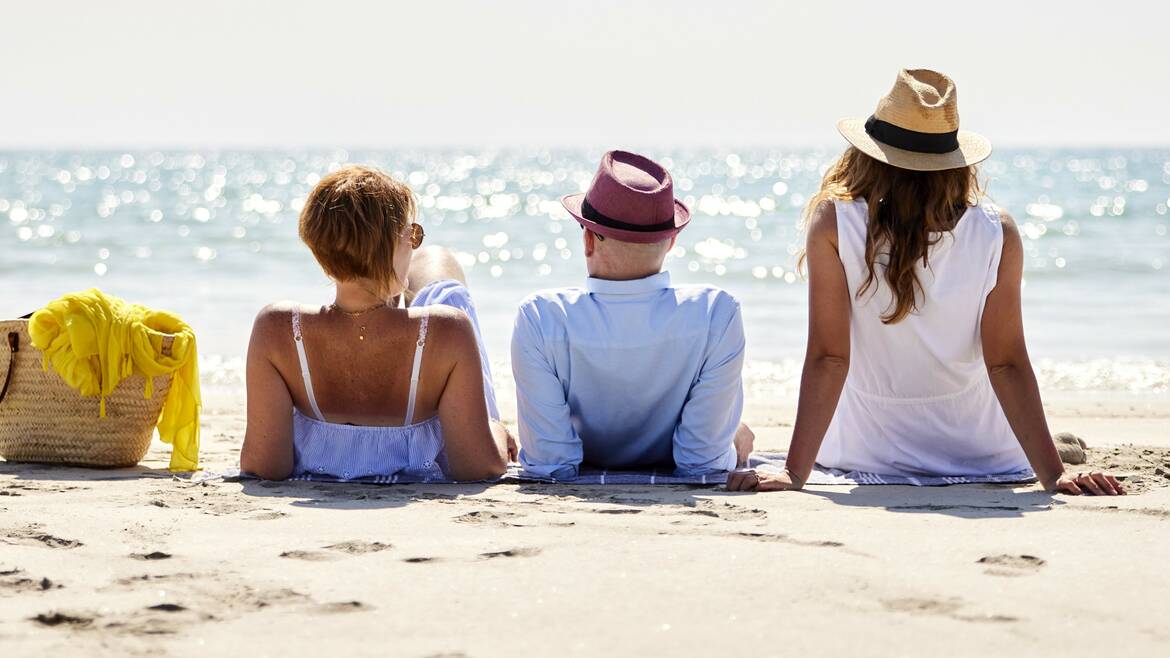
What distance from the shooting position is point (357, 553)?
2.83m

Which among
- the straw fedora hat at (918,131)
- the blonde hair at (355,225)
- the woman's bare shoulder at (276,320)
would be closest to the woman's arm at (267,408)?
the woman's bare shoulder at (276,320)

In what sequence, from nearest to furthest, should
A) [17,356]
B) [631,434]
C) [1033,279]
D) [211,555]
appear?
[211,555] → [631,434] → [17,356] → [1033,279]

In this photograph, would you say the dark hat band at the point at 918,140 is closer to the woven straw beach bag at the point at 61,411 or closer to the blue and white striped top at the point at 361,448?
the blue and white striped top at the point at 361,448

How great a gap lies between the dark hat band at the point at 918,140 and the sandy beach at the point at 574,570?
974 millimetres

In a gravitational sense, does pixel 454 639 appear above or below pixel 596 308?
below

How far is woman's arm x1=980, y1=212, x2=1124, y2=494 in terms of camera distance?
11.6 feet

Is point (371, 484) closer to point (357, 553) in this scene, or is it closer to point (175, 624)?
point (357, 553)

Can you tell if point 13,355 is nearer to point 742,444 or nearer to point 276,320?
point 276,320

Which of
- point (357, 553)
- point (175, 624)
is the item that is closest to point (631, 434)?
point (357, 553)

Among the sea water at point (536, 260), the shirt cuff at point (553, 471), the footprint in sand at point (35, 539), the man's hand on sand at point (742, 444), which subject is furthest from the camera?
the sea water at point (536, 260)

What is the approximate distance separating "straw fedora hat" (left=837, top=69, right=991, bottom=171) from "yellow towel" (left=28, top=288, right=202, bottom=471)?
7.26ft

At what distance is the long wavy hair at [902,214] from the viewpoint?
354cm

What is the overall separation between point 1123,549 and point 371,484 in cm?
204

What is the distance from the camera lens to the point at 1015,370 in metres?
3.57
